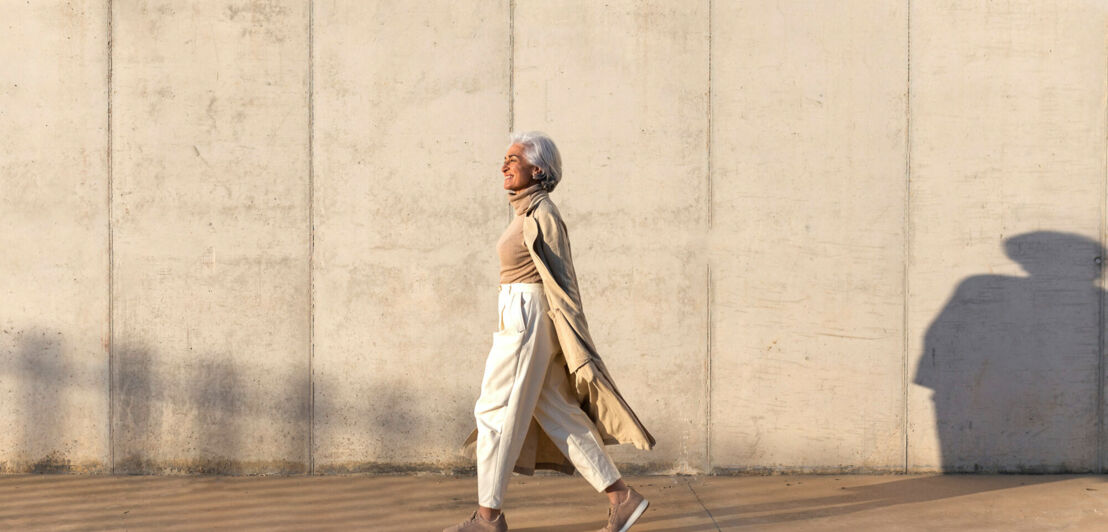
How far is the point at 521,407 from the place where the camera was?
4785 millimetres

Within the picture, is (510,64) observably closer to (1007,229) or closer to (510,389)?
(510,389)

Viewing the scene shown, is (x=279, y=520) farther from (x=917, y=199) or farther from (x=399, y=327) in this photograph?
(x=917, y=199)

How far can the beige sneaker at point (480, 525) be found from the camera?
15.9ft

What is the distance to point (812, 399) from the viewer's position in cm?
624

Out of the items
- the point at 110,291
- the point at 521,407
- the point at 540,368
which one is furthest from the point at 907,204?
the point at 110,291

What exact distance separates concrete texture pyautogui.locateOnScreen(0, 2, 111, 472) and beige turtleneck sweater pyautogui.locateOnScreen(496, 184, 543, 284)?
269 cm

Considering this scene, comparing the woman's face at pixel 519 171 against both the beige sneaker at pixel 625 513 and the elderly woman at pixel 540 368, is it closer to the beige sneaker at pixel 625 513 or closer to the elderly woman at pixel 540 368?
the elderly woman at pixel 540 368

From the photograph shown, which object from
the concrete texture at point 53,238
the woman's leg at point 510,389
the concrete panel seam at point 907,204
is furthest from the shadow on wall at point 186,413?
the concrete panel seam at point 907,204

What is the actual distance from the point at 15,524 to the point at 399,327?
7.08ft

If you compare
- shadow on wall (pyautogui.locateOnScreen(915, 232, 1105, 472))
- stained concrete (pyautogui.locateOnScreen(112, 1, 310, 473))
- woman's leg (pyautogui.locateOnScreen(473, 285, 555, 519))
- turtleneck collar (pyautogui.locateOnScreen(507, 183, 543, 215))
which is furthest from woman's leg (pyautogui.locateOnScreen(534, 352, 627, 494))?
shadow on wall (pyautogui.locateOnScreen(915, 232, 1105, 472))

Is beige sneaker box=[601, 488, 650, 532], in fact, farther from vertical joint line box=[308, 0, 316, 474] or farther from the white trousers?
vertical joint line box=[308, 0, 316, 474]

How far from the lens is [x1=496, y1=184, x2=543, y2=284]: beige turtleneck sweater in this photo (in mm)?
4840

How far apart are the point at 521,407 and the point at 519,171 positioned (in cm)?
103

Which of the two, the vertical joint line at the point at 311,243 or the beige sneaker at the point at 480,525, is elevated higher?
the vertical joint line at the point at 311,243
